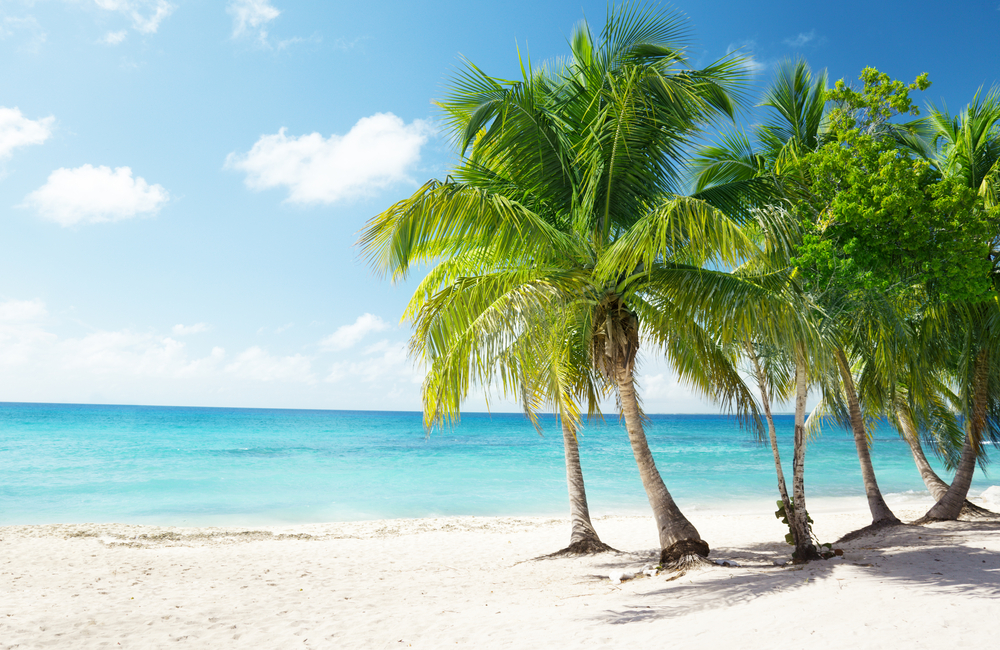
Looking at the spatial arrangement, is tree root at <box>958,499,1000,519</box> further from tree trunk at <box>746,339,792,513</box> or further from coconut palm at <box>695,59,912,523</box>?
tree trunk at <box>746,339,792,513</box>

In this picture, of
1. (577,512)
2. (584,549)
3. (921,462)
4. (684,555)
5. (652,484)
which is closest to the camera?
(684,555)

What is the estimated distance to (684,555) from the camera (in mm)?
6582

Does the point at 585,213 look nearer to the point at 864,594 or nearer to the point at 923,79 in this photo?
the point at 923,79

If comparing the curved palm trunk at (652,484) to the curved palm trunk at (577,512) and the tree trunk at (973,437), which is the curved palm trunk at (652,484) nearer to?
the curved palm trunk at (577,512)

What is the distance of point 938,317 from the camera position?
861 cm

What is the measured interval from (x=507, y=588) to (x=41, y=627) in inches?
174

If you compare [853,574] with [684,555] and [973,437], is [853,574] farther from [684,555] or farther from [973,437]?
[973,437]

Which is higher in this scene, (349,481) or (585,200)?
(585,200)

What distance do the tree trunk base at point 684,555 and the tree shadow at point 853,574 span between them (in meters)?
0.24

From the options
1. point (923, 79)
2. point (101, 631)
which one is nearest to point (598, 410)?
point (923, 79)

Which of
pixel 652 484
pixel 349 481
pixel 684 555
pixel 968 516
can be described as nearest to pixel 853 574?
pixel 684 555

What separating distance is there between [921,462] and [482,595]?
28.4ft

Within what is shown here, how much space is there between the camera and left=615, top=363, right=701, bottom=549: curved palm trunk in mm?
6750

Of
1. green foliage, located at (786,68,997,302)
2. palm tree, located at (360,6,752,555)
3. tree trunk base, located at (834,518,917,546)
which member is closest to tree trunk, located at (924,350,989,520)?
tree trunk base, located at (834,518,917,546)
